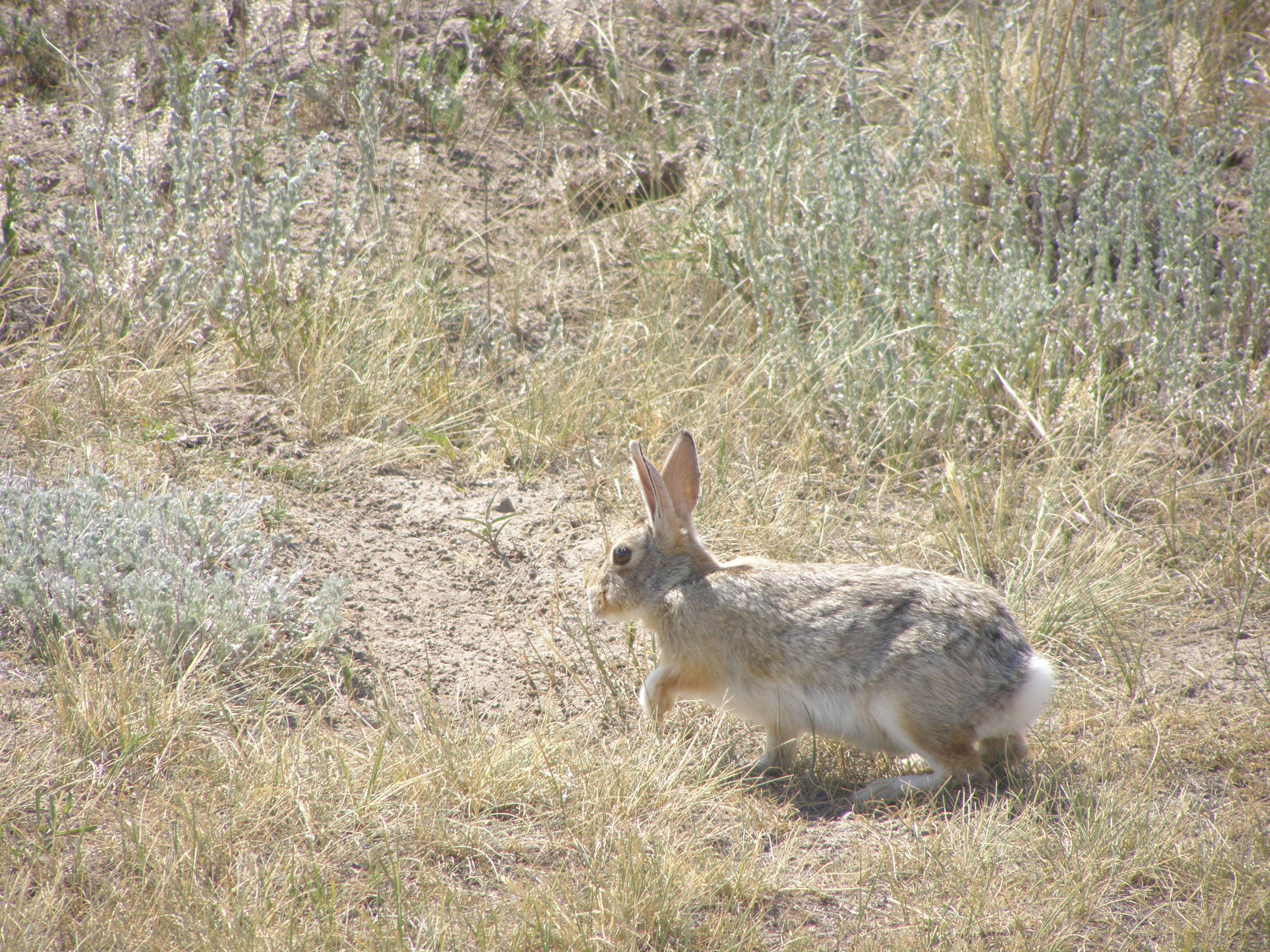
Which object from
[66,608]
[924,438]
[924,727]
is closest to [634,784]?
[924,727]

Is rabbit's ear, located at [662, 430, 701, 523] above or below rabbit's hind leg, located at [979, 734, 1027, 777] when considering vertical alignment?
above

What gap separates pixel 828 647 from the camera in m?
3.66

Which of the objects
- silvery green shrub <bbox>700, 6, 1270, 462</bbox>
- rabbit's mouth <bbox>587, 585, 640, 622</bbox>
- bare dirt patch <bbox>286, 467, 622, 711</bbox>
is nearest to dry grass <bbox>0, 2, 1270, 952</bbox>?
silvery green shrub <bbox>700, 6, 1270, 462</bbox>

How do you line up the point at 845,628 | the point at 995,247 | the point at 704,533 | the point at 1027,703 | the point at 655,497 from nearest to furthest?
the point at 1027,703
the point at 845,628
the point at 655,497
the point at 704,533
the point at 995,247

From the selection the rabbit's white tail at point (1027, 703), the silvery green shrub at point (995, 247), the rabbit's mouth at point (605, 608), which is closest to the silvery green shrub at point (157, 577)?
the rabbit's mouth at point (605, 608)

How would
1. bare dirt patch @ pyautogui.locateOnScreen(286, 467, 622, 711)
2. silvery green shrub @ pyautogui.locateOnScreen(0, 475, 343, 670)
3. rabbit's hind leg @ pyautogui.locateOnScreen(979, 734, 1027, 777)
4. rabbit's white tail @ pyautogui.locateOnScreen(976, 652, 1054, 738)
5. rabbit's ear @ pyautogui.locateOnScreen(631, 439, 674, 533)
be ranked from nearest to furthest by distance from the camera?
rabbit's white tail @ pyautogui.locateOnScreen(976, 652, 1054, 738) → rabbit's hind leg @ pyautogui.locateOnScreen(979, 734, 1027, 777) → silvery green shrub @ pyautogui.locateOnScreen(0, 475, 343, 670) → rabbit's ear @ pyautogui.locateOnScreen(631, 439, 674, 533) → bare dirt patch @ pyautogui.locateOnScreen(286, 467, 622, 711)

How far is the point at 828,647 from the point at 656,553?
83 centimetres

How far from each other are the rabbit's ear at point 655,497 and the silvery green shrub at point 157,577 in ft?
4.07

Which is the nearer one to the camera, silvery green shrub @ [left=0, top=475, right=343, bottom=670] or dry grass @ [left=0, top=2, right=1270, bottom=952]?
dry grass @ [left=0, top=2, right=1270, bottom=952]

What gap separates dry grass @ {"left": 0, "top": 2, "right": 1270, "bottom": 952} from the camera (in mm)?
3018

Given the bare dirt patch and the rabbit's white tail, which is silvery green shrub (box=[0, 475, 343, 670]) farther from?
the rabbit's white tail

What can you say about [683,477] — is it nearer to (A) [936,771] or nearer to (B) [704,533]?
(B) [704,533]

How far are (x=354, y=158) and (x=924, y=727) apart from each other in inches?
217

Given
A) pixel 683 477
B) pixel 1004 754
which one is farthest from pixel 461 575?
pixel 1004 754
